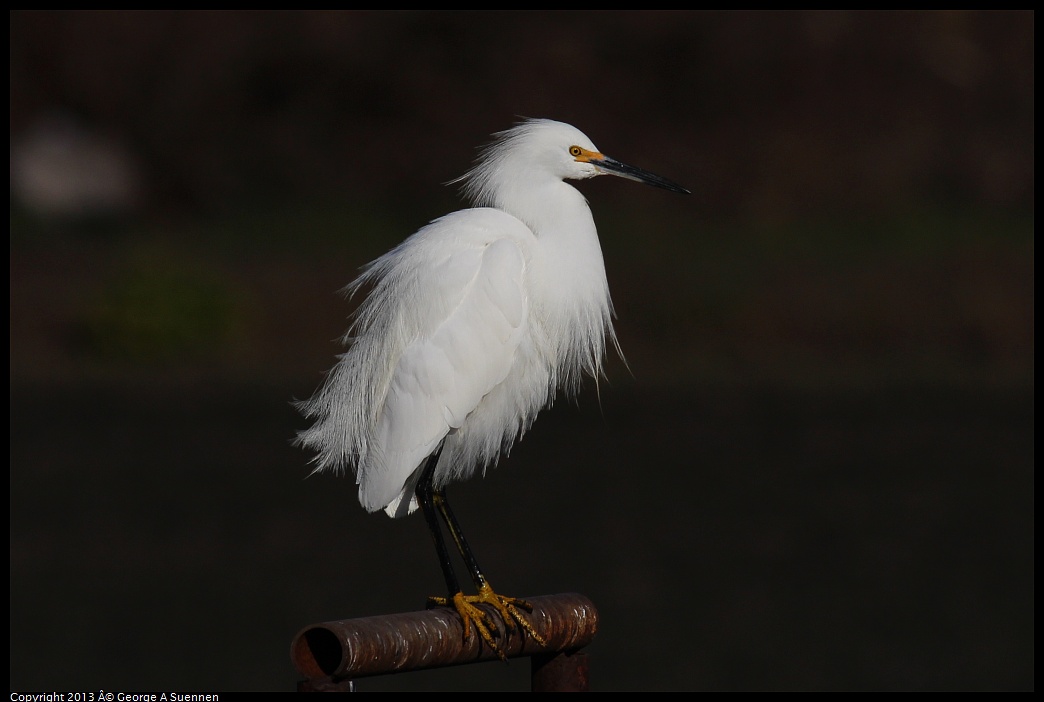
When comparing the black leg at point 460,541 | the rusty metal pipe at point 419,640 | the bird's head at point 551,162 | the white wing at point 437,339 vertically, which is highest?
the bird's head at point 551,162

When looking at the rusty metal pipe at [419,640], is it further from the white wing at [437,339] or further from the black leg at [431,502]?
the white wing at [437,339]

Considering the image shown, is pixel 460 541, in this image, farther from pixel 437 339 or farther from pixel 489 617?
pixel 437 339

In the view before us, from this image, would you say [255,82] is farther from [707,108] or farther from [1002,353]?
[1002,353]

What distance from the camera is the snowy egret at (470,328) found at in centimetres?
292

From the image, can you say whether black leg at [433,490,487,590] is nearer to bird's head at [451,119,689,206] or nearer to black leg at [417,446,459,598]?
black leg at [417,446,459,598]

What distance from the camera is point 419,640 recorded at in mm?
2393

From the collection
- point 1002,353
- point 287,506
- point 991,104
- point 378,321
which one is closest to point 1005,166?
point 991,104

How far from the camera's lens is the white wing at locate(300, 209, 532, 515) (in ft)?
9.52

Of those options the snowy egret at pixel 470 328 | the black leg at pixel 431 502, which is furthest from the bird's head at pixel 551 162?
the black leg at pixel 431 502

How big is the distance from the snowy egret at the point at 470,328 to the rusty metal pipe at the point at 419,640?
0.22 m

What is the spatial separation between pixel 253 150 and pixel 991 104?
316 inches

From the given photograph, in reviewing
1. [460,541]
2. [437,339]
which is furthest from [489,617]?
[437,339]

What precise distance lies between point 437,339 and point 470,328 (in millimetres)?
84

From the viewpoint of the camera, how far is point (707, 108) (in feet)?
47.7
